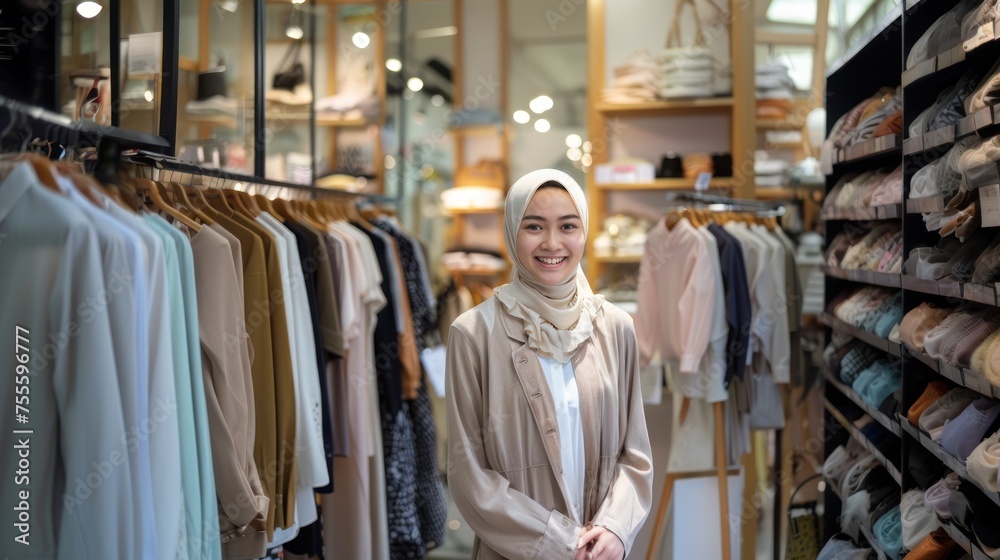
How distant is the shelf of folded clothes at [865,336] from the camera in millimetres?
2692

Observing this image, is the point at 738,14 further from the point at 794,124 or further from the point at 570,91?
the point at 570,91

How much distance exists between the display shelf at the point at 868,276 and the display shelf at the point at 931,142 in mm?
382

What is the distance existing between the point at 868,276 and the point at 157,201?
2187mm

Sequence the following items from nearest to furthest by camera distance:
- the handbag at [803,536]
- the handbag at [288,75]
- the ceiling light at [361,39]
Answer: the handbag at [803,536]
the handbag at [288,75]
the ceiling light at [361,39]

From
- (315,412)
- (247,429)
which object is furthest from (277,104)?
(247,429)

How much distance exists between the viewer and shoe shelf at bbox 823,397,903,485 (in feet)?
8.84

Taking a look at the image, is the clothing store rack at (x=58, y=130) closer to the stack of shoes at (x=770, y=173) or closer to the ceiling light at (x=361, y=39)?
the stack of shoes at (x=770, y=173)

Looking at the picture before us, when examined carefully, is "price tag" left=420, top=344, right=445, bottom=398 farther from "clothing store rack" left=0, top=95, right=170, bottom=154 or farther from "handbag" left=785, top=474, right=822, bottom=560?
"clothing store rack" left=0, top=95, right=170, bottom=154

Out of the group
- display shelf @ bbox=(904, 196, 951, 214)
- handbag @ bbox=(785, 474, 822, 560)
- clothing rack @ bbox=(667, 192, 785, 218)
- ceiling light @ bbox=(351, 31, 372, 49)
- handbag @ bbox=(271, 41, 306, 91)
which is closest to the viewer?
display shelf @ bbox=(904, 196, 951, 214)

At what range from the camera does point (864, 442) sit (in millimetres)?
3010

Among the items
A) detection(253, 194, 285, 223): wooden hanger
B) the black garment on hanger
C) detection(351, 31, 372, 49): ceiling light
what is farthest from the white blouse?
detection(351, 31, 372, 49): ceiling light

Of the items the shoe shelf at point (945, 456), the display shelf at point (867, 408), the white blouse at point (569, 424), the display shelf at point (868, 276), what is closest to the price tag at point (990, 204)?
the shoe shelf at point (945, 456)

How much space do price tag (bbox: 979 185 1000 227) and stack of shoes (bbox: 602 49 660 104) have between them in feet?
9.89

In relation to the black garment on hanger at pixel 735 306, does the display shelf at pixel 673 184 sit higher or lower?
higher
